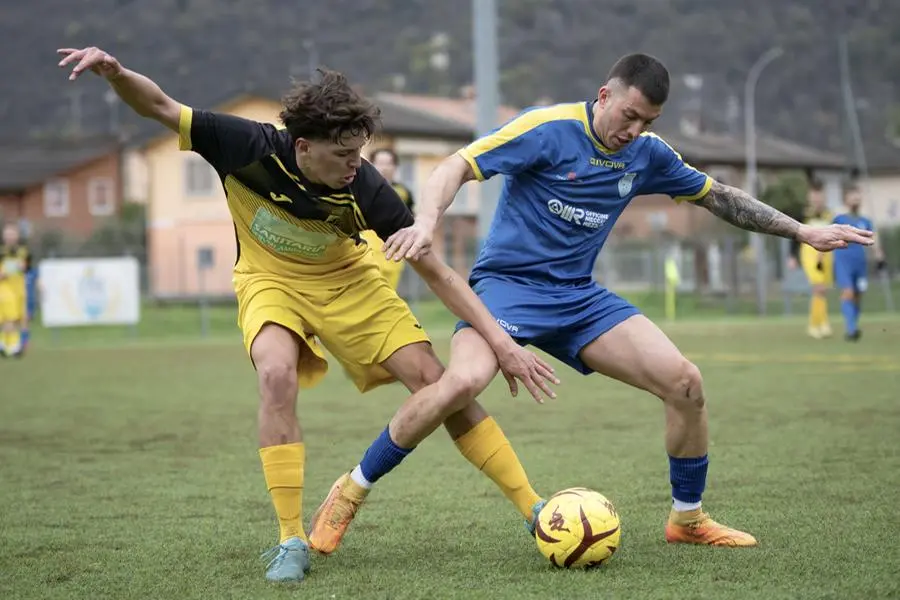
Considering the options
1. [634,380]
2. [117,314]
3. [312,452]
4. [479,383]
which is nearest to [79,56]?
[479,383]

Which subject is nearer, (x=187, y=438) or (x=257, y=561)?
(x=257, y=561)

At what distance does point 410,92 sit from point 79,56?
8303 cm

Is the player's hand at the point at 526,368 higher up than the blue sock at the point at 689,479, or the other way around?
the player's hand at the point at 526,368

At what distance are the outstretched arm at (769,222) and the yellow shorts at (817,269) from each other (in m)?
14.3


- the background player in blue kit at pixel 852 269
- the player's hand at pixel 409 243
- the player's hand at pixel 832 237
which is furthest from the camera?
the background player in blue kit at pixel 852 269

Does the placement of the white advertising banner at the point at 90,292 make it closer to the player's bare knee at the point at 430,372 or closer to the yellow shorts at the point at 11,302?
the yellow shorts at the point at 11,302

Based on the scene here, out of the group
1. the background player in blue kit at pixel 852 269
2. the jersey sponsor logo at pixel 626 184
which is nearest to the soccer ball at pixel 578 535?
the jersey sponsor logo at pixel 626 184

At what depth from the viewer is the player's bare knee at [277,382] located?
537 cm

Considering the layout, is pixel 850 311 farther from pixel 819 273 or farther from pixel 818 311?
pixel 819 273

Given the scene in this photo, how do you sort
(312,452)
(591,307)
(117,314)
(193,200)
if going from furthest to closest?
(193,200) < (117,314) < (312,452) < (591,307)

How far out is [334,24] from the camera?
294 feet

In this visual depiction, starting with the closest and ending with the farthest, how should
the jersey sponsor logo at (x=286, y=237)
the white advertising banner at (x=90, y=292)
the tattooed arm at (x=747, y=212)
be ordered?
the jersey sponsor logo at (x=286, y=237) → the tattooed arm at (x=747, y=212) → the white advertising banner at (x=90, y=292)

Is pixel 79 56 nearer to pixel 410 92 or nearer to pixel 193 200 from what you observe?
pixel 193 200

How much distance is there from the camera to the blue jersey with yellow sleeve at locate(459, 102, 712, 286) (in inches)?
228
